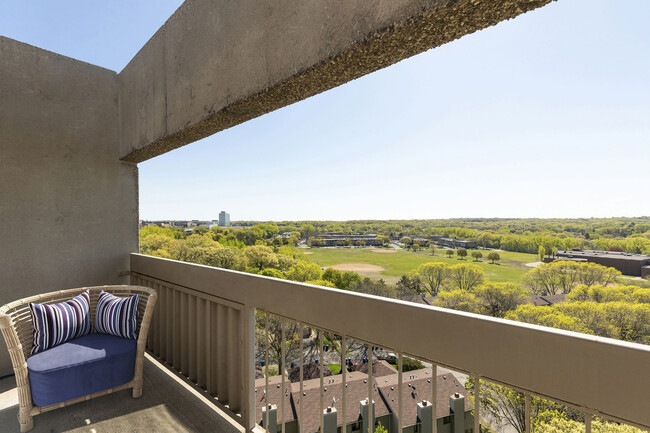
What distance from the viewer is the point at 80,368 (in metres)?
2.11

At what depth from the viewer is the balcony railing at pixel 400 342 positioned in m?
0.85

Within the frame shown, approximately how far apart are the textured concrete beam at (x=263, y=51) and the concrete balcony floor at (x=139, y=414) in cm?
197

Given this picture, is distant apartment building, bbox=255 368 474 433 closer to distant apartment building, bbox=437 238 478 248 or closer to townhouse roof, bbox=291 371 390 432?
townhouse roof, bbox=291 371 390 432

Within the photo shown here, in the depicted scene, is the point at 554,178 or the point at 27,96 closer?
the point at 27,96

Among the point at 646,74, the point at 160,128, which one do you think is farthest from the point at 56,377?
the point at 646,74

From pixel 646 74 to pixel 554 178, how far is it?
15.8ft

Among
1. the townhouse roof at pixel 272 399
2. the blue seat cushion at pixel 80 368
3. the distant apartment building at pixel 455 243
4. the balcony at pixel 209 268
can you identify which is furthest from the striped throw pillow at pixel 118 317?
the distant apartment building at pixel 455 243

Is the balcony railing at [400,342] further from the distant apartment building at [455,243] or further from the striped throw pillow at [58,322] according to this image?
the distant apartment building at [455,243]

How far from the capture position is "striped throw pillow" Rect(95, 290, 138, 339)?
247 cm

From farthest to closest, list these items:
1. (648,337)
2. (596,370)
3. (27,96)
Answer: (648,337), (27,96), (596,370)

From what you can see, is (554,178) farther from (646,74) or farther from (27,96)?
(27,96)

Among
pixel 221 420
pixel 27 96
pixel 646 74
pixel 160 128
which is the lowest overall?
pixel 221 420

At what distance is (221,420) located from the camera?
213 centimetres

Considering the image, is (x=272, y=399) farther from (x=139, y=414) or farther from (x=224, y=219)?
(x=224, y=219)
